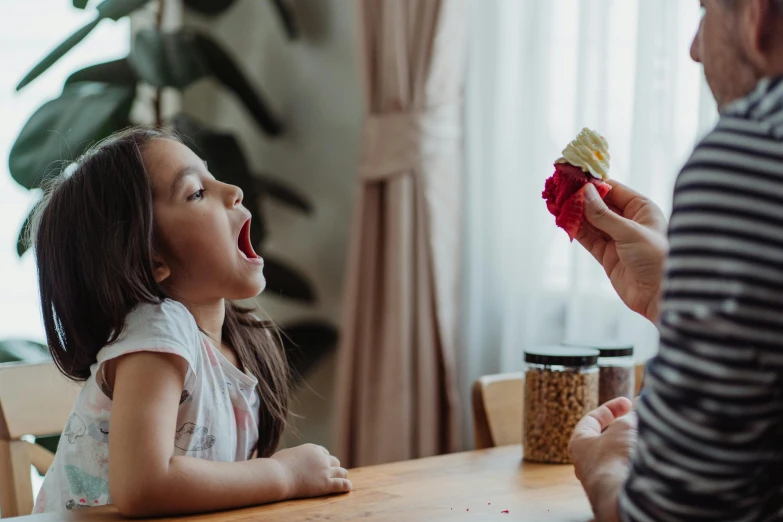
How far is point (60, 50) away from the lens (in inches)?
94.5

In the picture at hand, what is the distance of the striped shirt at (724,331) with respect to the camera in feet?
2.03

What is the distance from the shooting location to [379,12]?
93.7 inches

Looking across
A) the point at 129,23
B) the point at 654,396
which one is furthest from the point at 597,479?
the point at 129,23

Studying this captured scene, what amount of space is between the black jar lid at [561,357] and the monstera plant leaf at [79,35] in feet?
5.38

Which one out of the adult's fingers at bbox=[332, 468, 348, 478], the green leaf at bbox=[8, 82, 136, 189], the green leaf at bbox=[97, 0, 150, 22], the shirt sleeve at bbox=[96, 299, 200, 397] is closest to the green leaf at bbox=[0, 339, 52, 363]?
the green leaf at bbox=[8, 82, 136, 189]

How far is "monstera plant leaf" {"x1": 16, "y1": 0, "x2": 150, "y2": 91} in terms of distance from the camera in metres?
2.38

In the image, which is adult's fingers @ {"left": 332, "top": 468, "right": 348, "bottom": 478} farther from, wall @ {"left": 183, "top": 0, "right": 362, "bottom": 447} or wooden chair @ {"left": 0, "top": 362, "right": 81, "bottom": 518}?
wall @ {"left": 183, "top": 0, "right": 362, "bottom": 447}

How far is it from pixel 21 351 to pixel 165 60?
0.87m

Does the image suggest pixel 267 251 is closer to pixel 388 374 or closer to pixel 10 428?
pixel 388 374

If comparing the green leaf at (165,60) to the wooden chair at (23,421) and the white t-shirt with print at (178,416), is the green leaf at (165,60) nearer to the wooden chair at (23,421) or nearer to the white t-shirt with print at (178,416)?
the wooden chair at (23,421)

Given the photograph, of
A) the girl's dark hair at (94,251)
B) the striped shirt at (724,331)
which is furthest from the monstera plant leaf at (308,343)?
the striped shirt at (724,331)

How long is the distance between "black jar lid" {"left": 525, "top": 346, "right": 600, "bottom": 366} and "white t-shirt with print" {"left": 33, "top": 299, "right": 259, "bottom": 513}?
0.40m

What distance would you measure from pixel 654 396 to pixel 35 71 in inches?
84.0

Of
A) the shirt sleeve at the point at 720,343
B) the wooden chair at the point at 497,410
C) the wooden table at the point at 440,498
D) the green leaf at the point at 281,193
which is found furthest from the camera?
the green leaf at the point at 281,193
